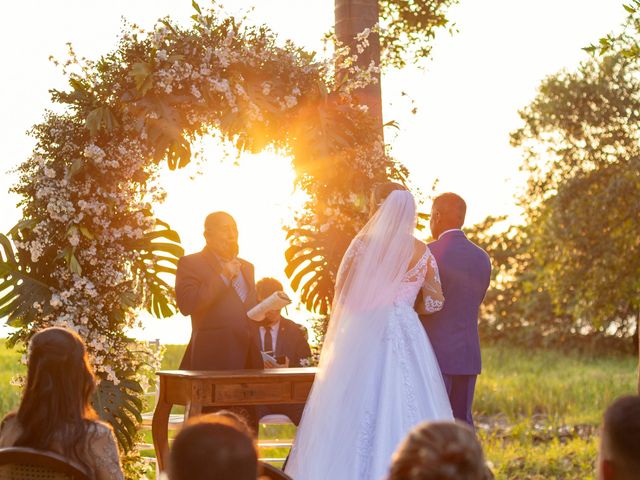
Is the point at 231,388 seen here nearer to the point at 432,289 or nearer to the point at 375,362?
the point at 375,362

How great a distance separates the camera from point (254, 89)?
9.02 metres

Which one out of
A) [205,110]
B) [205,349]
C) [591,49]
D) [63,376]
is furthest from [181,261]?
[63,376]

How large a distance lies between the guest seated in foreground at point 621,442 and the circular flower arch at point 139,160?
5750mm

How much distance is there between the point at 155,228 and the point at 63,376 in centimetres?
478

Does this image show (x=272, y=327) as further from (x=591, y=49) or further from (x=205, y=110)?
(x=591, y=49)

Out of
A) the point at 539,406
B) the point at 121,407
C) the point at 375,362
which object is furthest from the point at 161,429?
the point at 539,406

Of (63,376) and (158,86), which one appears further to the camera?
(158,86)

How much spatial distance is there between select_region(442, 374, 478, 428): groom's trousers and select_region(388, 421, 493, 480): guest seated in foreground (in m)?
5.53

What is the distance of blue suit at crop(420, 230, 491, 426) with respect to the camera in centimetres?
795

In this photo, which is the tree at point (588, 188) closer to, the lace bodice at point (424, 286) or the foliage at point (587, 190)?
the foliage at point (587, 190)

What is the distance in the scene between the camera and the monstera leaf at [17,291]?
28.3 feet

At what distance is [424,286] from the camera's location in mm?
7602

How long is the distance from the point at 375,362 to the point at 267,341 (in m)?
2.65

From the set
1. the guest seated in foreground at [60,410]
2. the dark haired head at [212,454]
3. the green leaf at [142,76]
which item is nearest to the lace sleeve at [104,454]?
the guest seated in foreground at [60,410]
